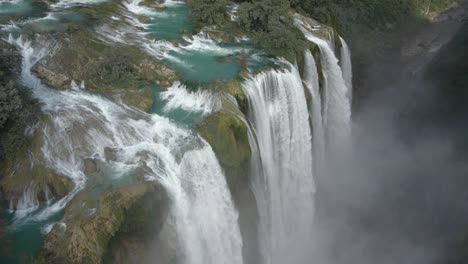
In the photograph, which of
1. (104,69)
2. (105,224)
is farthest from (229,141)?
(104,69)

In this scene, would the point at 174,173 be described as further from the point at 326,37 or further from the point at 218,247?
the point at 326,37

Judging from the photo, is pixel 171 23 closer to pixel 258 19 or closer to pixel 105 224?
pixel 258 19

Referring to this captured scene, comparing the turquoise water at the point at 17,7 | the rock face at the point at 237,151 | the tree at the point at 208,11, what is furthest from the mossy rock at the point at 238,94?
the turquoise water at the point at 17,7

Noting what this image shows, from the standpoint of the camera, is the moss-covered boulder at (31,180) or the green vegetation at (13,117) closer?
the moss-covered boulder at (31,180)

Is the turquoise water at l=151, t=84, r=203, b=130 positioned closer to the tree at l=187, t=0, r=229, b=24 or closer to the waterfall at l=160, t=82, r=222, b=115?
the waterfall at l=160, t=82, r=222, b=115

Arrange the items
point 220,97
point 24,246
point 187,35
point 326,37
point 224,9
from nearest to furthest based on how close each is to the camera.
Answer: point 24,246, point 220,97, point 187,35, point 224,9, point 326,37

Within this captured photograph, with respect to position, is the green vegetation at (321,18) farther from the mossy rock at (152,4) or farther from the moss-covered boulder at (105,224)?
the moss-covered boulder at (105,224)

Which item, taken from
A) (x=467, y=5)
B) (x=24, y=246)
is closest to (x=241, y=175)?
(x=24, y=246)
